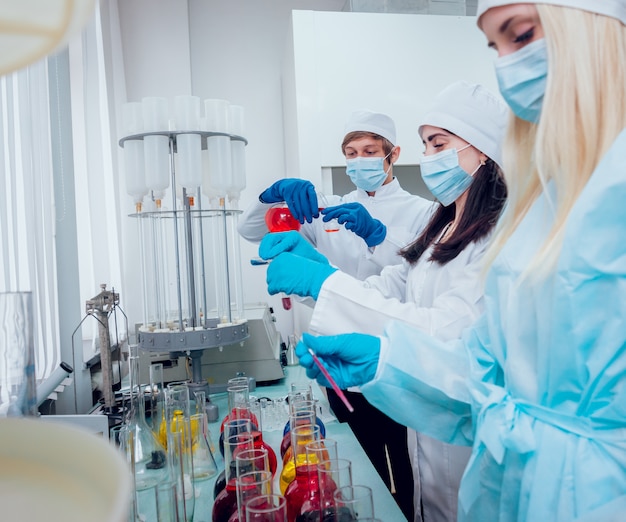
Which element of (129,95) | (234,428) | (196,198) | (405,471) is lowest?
(405,471)

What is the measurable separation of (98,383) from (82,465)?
179cm

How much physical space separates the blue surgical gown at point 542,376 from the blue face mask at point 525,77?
162 mm

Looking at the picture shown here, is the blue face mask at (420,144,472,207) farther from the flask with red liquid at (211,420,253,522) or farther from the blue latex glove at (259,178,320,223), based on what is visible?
the flask with red liquid at (211,420,253,522)

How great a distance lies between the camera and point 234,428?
970mm

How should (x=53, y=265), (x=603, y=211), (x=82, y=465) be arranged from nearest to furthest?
1. (x=82, y=465)
2. (x=603, y=211)
3. (x=53, y=265)

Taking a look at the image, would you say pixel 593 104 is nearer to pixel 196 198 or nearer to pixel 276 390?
pixel 196 198

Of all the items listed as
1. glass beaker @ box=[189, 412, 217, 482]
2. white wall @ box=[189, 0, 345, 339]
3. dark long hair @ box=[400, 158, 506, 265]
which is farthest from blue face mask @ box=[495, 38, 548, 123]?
white wall @ box=[189, 0, 345, 339]

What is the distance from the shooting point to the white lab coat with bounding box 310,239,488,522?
46.4 inches

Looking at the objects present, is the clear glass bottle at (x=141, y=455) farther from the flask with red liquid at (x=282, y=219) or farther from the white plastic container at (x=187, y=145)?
the flask with red liquid at (x=282, y=219)

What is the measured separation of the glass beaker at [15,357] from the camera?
0.33 metres

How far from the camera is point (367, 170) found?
2.22m

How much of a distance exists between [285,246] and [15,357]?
109cm

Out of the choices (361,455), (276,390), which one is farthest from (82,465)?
(276,390)

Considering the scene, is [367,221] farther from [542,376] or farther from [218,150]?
[542,376]
